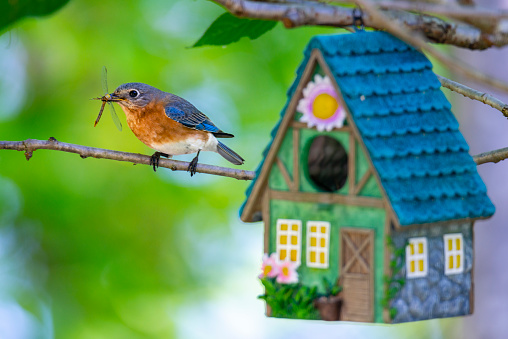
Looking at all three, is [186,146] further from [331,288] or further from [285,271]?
[331,288]

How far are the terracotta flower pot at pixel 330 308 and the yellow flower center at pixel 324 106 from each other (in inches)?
29.7

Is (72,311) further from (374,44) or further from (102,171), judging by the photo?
(374,44)

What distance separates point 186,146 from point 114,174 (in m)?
5.21

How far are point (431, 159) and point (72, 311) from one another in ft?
24.9

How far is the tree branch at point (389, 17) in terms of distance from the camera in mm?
2359

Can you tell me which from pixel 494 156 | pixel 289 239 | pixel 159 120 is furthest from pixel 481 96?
pixel 159 120

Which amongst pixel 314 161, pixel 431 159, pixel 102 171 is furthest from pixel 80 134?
pixel 431 159

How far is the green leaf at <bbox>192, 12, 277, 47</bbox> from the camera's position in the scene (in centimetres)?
300

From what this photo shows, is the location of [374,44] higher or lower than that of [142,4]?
lower

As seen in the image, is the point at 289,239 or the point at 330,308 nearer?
the point at 330,308

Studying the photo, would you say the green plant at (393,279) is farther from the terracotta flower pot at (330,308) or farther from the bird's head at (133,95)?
the bird's head at (133,95)

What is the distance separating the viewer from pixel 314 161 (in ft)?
10.9

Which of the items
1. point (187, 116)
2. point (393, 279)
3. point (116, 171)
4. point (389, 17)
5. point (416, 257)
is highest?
point (116, 171)

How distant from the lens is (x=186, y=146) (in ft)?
14.1
